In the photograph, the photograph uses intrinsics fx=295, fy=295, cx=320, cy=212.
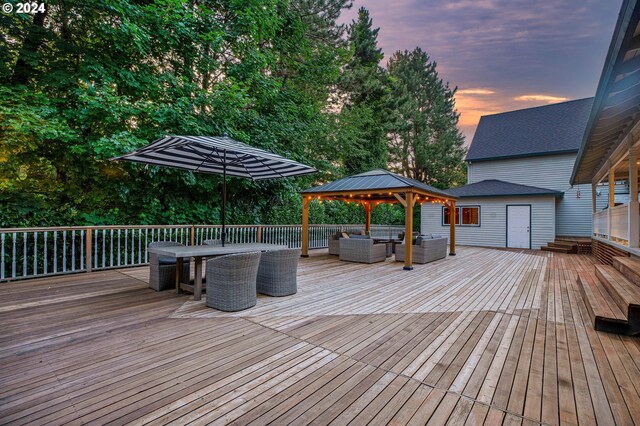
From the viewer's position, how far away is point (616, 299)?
381cm

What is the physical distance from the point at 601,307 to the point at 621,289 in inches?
23.3

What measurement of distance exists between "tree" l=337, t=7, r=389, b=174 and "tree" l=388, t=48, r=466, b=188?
6.21 meters

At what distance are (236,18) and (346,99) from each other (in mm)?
9664

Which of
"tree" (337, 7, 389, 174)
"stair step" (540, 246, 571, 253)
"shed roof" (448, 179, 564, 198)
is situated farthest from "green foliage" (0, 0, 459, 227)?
"stair step" (540, 246, 571, 253)

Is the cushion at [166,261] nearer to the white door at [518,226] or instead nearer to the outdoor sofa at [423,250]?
the outdoor sofa at [423,250]

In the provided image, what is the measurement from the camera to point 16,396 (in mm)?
1940

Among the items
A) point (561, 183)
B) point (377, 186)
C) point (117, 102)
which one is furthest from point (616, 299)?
point (561, 183)

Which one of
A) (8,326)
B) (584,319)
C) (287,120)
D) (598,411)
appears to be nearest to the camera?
(598,411)

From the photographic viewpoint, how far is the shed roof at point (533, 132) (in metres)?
14.1

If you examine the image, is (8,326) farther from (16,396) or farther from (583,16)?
(583,16)

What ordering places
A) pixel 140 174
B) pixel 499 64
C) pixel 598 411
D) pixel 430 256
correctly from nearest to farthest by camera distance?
1. pixel 598 411
2. pixel 140 174
3. pixel 430 256
4. pixel 499 64

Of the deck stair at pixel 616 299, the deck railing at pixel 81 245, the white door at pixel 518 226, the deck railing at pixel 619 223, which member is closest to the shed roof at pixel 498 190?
the white door at pixel 518 226

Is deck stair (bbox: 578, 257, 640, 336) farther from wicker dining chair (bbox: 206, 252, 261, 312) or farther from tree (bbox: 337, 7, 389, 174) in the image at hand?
tree (bbox: 337, 7, 389, 174)

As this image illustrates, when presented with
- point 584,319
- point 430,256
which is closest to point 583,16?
point 430,256
